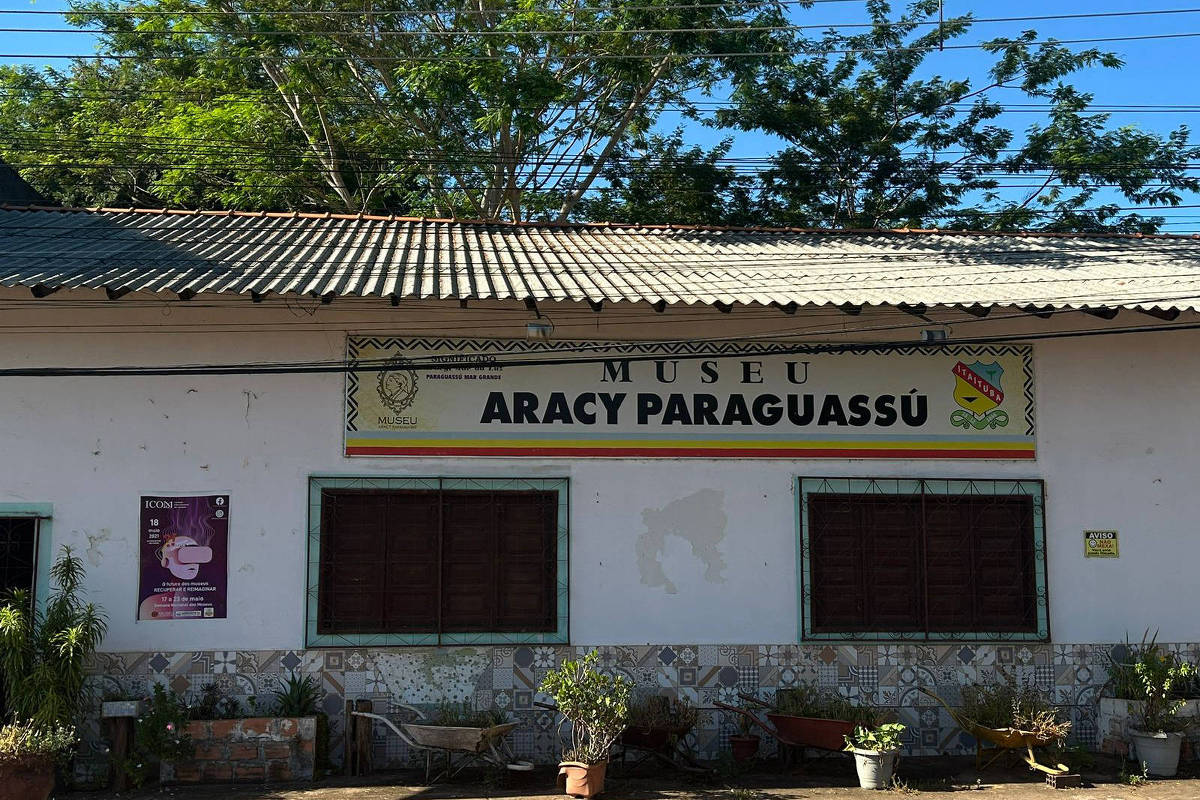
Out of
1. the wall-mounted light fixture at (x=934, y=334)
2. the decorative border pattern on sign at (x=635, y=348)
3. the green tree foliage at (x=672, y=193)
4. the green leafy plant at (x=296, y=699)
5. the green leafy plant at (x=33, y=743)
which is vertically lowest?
the green leafy plant at (x=33, y=743)

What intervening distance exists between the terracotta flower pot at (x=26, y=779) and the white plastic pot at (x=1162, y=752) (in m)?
8.13

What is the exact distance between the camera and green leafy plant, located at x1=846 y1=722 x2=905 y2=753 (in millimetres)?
8266

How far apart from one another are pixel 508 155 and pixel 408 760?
1072 centimetres

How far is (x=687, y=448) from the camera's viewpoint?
9.34 metres

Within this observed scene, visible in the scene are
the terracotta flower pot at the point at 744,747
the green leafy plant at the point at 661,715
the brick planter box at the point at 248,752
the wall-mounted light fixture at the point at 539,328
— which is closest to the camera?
the brick planter box at the point at 248,752

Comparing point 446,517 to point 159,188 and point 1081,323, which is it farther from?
point 159,188

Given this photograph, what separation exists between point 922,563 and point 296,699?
5260mm

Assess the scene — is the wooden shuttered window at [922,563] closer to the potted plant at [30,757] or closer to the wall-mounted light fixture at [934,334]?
the wall-mounted light fixture at [934,334]

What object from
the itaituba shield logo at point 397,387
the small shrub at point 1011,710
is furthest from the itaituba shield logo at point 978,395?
the itaituba shield logo at point 397,387

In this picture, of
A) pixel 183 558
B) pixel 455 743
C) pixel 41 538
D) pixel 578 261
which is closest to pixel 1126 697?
pixel 455 743

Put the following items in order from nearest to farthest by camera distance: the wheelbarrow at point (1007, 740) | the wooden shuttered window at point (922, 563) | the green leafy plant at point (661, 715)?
the wheelbarrow at point (1007, 740) → the green leafy plant at point (661, 715) → the wooden shuttered window at point (922, 563)

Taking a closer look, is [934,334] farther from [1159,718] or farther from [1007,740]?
[1159,718]

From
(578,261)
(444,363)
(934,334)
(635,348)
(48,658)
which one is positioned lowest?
(48,658)

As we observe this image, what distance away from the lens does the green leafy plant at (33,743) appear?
7387mm
